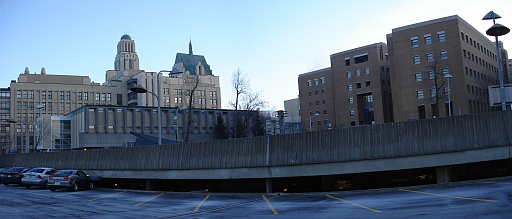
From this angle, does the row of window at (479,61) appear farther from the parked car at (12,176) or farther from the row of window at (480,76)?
the parked car at (12,176)

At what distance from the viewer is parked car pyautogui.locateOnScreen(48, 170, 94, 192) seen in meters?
27.2

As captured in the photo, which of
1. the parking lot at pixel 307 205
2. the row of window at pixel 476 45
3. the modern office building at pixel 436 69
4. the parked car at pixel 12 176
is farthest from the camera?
the row of window at pixel 476 45

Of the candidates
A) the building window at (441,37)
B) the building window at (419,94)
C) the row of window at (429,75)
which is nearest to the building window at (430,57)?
the row of window at (429,75)

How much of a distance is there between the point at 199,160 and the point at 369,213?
12.5m

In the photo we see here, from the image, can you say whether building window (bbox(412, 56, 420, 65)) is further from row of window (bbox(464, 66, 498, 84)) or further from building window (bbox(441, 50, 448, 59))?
row of window (bbox(464, 66, 498, 84))

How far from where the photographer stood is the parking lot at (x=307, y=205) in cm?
1312

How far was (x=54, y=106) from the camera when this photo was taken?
144 metres

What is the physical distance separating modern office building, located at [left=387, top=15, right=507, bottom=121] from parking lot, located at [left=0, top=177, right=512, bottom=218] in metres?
57.7

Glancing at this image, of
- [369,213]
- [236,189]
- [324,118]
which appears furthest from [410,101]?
[369,213]

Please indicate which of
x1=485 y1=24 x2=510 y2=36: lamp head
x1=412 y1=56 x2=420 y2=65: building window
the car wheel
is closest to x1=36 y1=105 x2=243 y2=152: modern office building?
→ x1=412 y1=56 x2=420 y2=65: building window

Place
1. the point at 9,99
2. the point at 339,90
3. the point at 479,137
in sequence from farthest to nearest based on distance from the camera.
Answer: the point at 9,99 → the point at 339,90 → the point at 479,137

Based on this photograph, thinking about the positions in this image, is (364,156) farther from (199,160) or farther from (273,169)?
(199,160)

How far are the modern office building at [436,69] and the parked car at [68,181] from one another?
187 feet

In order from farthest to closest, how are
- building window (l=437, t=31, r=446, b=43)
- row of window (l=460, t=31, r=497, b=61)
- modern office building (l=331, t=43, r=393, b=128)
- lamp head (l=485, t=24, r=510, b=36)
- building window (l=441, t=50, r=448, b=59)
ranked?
modern office building (l=331, t=43, r=393, b=128) < row of window (l=460, t=31, r=497, b=61) < building window (l=437, t=31, r=446, b=43) < building window (l=441, t=50, r=448, b=59) < lamp head (l=485, t=24, r=510, b=36)
